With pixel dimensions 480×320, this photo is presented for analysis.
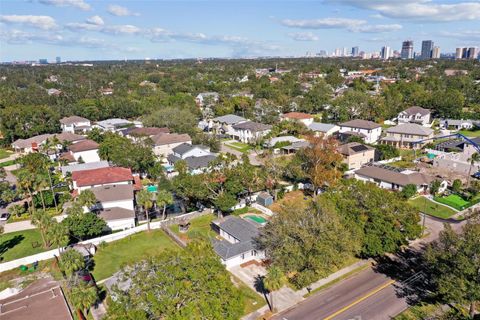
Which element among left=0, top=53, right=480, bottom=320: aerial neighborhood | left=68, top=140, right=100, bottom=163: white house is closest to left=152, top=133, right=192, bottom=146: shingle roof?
left=0, top=53, right=480, bottom=320: aerial neighborhood

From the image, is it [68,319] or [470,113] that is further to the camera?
[470,113]

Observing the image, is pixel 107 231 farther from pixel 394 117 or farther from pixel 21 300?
pixel 394 117

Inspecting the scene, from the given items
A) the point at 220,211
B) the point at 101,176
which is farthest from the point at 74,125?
the point at 220,211

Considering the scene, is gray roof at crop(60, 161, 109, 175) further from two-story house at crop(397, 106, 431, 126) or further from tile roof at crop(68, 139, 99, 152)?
two-story house at crop(397, 106, 431, 126)

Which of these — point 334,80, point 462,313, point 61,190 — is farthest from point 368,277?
point 334,80

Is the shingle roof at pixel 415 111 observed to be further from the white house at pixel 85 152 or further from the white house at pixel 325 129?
the white house at pixel 85 152

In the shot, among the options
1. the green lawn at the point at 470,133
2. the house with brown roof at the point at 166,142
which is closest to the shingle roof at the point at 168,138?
the house with brown roof at the point at 166,142
